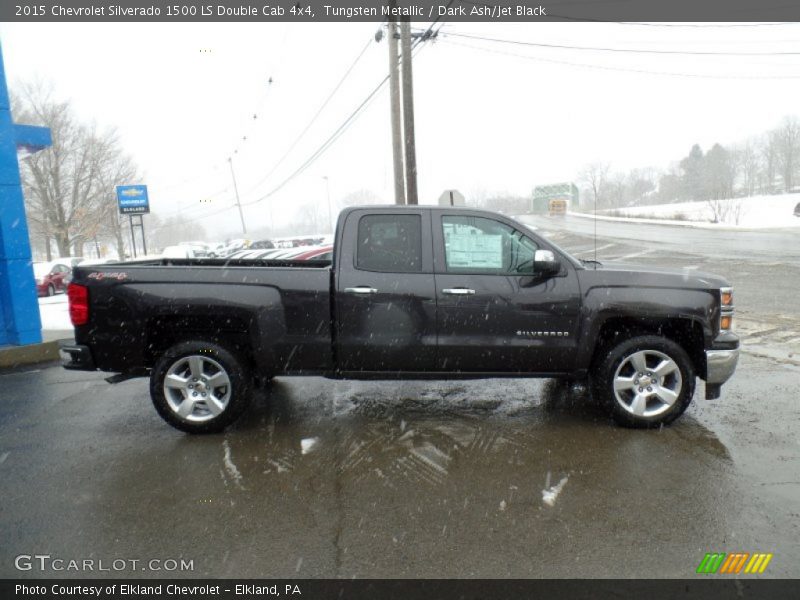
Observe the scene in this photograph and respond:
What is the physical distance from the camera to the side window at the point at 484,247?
15.6ft

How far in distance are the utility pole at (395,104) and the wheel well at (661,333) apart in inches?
392

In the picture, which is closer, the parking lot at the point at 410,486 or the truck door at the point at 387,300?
the parking lot at the point at 410,486

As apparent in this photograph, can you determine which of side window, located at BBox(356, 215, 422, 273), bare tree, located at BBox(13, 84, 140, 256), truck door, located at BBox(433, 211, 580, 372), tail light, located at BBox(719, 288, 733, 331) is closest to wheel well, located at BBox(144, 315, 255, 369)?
side window, located at BBox(356, 215, 422, 273)

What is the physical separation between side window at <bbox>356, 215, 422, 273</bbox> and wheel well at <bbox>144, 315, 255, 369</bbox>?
47.9 inches

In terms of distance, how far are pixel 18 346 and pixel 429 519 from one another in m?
7.82

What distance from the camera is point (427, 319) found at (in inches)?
184

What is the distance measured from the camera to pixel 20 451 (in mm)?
4574

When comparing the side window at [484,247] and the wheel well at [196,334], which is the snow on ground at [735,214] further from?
the wheel well at [196,334]

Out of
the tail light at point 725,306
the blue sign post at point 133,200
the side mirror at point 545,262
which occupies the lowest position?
the tail light at point 725,306

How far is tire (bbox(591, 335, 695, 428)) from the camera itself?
4.62 m

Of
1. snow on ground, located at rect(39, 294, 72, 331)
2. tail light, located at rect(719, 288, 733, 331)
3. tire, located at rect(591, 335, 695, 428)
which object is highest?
tail light, located at rect(719, 288, 733, 331)

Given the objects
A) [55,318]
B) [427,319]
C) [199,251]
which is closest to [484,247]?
[427,319]

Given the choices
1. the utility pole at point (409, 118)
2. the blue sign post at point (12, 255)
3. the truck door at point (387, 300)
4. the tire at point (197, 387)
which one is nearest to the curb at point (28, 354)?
the blue sign post at point (12, 255)

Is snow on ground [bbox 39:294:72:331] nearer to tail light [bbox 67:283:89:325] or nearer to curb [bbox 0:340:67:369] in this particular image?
curb [bbox 0:340:67:369]
